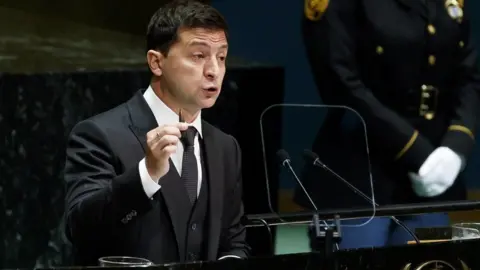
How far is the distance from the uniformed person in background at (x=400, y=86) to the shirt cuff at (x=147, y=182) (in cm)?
155

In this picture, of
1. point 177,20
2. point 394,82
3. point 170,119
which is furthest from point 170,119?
point 394,82

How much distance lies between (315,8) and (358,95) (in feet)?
1.24

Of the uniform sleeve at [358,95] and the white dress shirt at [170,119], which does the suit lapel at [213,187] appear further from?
the uniform sleeve at [358,95]

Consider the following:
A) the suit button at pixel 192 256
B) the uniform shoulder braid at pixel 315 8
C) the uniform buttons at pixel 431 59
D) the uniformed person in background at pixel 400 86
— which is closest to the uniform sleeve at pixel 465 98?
the uniformed person in background at pixel 400 86

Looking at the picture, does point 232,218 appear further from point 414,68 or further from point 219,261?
point 414,68

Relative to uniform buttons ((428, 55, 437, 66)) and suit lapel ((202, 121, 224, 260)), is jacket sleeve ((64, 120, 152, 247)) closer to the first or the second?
suit lapel ((202, 121, 224, 260))

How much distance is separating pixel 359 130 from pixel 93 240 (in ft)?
5.76

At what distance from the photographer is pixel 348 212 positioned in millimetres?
2480

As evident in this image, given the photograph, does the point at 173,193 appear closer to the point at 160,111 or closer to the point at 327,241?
the point at 160,111

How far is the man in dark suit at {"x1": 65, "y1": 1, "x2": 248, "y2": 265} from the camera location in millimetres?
2514

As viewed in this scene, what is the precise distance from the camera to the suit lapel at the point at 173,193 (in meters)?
2.58

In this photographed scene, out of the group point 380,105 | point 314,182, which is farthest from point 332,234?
point 380,105

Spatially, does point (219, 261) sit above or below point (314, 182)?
below

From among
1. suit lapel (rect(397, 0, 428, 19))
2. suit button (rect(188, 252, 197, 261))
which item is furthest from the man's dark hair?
suit lapel (rect(397, 0, 428, 19))
